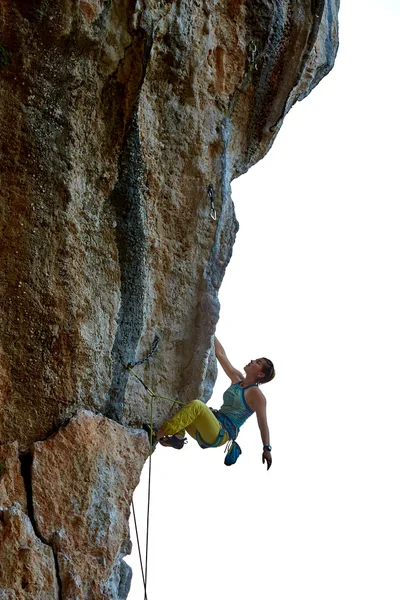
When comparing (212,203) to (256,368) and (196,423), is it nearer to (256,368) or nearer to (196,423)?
(256,368)

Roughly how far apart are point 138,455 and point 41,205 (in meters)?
2.25

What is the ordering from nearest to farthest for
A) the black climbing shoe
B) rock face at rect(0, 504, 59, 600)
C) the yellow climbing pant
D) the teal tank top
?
1. rock face at rect(0, 504, 59, 600)
2. the yellow climbing pant
3. the black climbing shoe
4. the teal tank top

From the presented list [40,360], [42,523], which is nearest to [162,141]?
[40,360]

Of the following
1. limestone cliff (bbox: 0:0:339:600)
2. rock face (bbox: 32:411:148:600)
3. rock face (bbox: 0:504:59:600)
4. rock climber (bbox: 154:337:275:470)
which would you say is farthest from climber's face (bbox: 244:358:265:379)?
rock face (bbox: 0:504:59:600)

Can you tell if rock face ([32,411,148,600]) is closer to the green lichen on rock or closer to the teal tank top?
the teal tank top

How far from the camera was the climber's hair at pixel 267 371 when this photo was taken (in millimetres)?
7895

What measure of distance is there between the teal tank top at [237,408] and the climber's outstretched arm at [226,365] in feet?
0.91

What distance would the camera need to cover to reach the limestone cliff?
6.09 m

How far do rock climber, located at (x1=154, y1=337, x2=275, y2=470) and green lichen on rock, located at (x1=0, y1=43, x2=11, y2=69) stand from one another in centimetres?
330

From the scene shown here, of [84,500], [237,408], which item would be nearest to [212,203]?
[237,408]

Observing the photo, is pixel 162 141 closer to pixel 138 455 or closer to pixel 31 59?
pixel 31 59

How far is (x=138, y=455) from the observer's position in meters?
6.88

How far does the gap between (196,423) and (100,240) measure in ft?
6.72

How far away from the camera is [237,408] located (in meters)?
7.91
